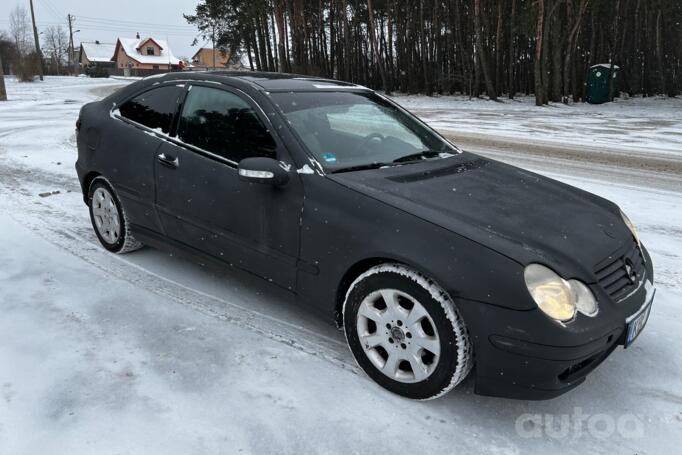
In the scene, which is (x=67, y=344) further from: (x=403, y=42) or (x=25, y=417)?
(x=403, y=42)

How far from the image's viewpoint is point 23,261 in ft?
14.1

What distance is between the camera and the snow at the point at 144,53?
92000mm

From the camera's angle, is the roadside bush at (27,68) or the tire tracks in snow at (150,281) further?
the roadside bush at (27,68)

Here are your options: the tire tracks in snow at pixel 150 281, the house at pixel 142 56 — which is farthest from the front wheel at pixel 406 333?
the house at pixel 142 56

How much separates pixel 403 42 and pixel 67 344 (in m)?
36.8

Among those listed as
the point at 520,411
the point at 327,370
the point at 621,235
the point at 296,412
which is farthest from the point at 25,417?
the point at 621,235

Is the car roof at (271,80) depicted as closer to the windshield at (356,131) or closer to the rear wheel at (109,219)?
the windshield at (356,131)

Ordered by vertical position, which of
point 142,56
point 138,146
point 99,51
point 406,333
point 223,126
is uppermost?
point 99,51

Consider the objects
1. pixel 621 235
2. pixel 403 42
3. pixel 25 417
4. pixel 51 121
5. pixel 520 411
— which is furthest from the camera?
pixel 403 42

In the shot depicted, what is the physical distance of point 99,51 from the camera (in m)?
102

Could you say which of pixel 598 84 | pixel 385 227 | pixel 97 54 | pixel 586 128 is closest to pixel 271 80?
pixel 385 227

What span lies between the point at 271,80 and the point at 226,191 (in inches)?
35.4

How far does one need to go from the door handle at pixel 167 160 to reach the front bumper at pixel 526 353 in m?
2.20

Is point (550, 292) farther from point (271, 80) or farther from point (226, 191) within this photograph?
point (271, 80)
